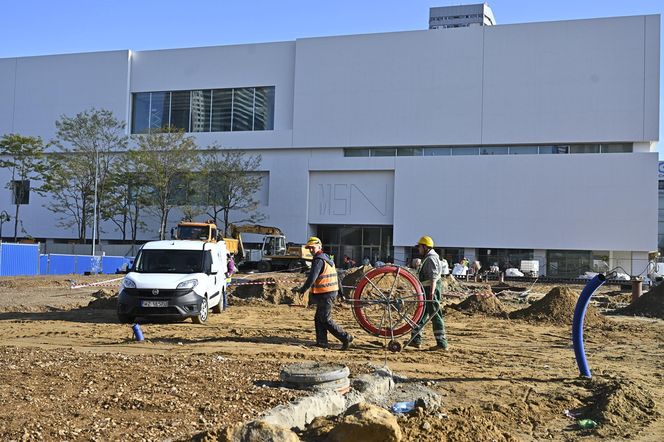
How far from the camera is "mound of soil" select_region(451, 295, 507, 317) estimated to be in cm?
1800

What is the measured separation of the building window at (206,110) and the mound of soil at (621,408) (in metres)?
48.7

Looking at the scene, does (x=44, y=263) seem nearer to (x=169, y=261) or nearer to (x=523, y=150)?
(x=169, y=261)

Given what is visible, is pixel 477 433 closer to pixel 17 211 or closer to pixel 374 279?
pixel 374 279

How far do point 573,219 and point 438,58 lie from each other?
15.8m

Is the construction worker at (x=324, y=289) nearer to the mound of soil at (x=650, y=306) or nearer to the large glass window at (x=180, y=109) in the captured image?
the mound of soil at (x=650, y=306)

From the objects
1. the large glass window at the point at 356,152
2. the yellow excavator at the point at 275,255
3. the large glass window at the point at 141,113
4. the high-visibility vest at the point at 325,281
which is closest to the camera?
the high-visibility vest at the point at 325,281

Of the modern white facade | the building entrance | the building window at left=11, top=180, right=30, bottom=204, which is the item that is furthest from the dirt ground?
the building window at left=11, top=180, right=30, bottom=204

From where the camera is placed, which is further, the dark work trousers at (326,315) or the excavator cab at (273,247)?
the excavator cab at (273,247)

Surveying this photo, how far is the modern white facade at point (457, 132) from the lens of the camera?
45.9 meters

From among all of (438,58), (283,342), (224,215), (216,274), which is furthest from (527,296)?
(224,215)

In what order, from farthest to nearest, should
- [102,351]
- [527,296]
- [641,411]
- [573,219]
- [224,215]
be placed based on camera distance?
[224,215], [573,219], [527,296], [102,351], [641,411]

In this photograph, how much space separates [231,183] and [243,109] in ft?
22.7

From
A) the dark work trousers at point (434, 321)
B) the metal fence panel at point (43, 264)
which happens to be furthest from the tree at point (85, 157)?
the dark work trousers at point (434, 321)

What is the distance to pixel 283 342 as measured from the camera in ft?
37.3
